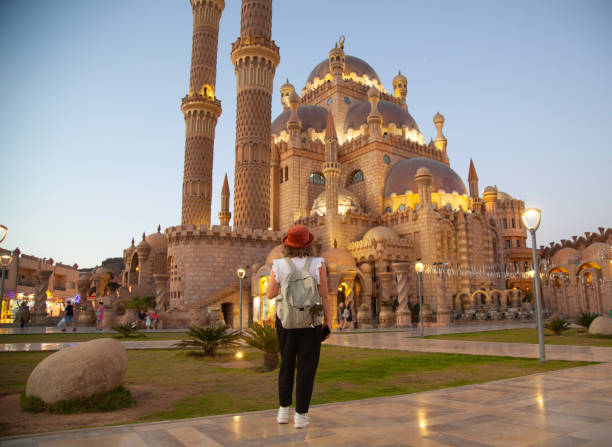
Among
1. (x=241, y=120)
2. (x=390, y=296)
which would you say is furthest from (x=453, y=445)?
(x=241, y=120)

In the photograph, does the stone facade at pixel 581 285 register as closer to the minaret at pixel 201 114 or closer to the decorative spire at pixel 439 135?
the decorative spire at pixel 439 135

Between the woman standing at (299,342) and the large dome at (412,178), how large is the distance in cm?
3197

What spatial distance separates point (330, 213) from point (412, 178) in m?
8.09

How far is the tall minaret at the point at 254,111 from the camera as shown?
3338 centimetres

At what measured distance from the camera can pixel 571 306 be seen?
29047 mm

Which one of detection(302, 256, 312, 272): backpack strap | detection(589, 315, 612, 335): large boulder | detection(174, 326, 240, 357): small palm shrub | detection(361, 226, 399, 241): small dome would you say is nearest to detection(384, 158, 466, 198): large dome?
detection(361, 226, 399, 241): small dome

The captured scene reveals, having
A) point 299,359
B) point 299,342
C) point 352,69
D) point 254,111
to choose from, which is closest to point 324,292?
point 299,342

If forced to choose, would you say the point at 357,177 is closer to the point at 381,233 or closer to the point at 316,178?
the point at 316,178

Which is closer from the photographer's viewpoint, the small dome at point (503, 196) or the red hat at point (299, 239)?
the red hat at point (299, 239)

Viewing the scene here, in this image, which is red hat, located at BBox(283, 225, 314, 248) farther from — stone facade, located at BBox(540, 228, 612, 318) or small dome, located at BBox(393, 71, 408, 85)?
small dome, located at BBox(393, 71, 408, 85)

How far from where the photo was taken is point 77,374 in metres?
4.84

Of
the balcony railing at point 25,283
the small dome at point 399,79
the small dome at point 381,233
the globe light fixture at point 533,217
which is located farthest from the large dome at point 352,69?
the globe light fixture at point 533,217

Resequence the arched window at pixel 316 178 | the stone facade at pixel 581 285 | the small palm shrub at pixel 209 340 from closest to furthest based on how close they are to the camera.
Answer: the small palm shrub at pixel 209 340 < the stone facade at pixel 581 285 < the arched window at pixel 316 178

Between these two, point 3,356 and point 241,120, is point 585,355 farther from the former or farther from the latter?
point 241,120
